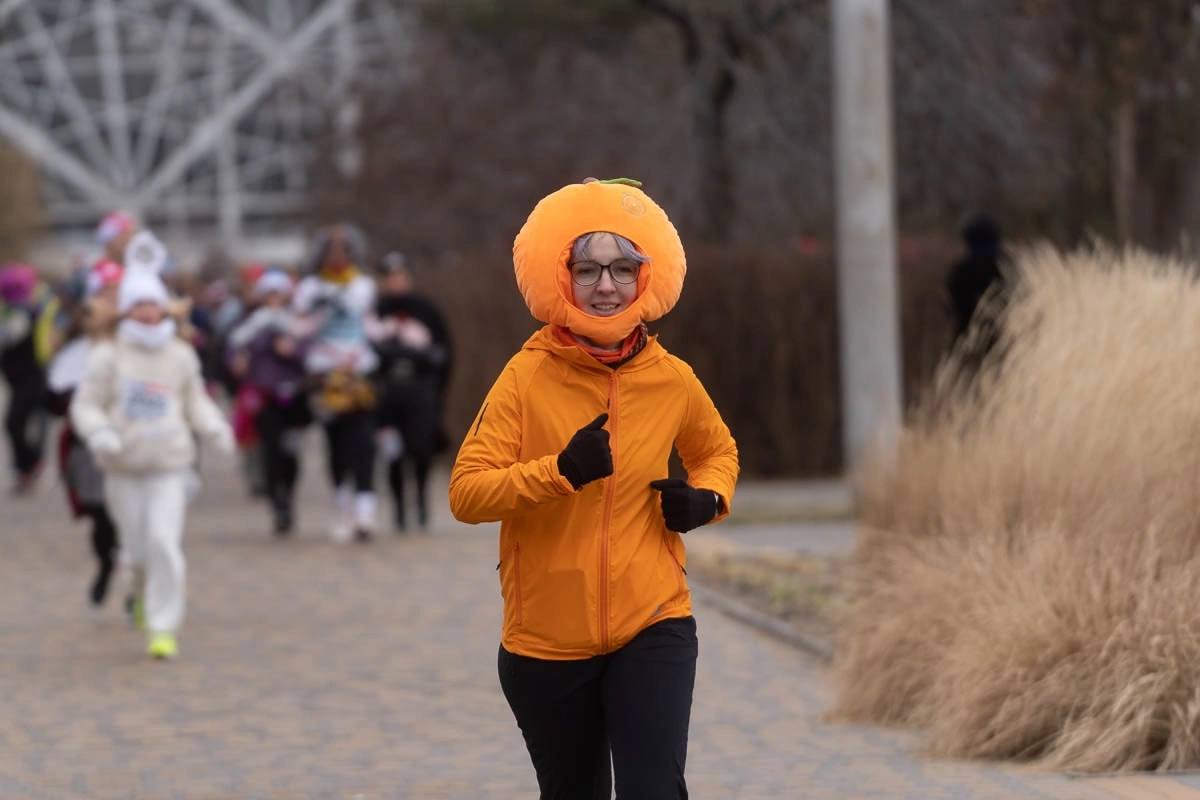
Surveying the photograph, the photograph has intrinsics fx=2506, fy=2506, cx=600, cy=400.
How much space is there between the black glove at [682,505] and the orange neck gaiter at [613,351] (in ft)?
0.90

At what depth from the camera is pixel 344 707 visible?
922 cm

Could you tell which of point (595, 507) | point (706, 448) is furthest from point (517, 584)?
point (706, 448)

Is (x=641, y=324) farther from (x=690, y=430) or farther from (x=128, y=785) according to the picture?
(x=128, y=785)

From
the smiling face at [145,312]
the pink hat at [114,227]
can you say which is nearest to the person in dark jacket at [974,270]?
the pink hat at [114,227]

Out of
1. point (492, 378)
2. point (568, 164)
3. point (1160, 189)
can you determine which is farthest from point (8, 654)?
point (568, 164)

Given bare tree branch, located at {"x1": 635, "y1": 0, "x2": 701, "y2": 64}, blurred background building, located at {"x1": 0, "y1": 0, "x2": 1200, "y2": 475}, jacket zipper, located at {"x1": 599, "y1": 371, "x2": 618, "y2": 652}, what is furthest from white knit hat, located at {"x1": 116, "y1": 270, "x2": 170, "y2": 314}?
bare tree branch, located at {"x1": 635, "y1": 0, "x2": 701, "y2": 64}

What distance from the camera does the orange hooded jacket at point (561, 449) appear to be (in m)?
5.24

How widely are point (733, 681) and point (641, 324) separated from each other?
456cm

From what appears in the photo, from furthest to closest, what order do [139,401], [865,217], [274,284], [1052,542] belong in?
[274,284], [865,217], [139,401], [1052,542]

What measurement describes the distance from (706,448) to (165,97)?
10167 cm

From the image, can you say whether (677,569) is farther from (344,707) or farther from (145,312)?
(145,312)

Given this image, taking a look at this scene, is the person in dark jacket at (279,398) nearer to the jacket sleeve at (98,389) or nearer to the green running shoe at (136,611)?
the green running shoe at (136,611)

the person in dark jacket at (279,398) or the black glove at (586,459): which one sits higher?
the black glove at (586,459)

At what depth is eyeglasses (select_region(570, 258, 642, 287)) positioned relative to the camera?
5320 millimetres
